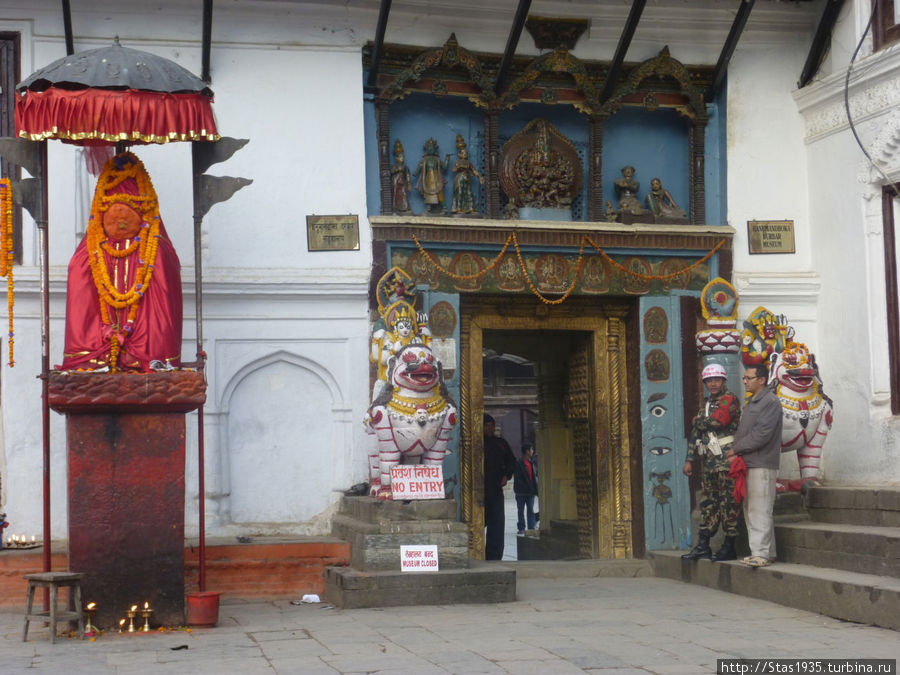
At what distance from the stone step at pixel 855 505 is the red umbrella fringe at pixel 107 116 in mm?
5772

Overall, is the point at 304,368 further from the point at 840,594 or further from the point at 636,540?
the point at 840,594

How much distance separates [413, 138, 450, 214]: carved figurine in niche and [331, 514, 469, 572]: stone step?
323 cm

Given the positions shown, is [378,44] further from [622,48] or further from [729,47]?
[729,47]

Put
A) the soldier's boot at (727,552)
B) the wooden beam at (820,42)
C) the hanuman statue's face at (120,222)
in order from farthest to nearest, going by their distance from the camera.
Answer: the wooden beam at (820,42), the soldier's boot at (727,552), the hanuman statue's face at (120,222)

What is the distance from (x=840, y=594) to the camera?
27.8 ft

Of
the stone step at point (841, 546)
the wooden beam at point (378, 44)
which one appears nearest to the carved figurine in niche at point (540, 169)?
the wooden beam at point (378, 44)

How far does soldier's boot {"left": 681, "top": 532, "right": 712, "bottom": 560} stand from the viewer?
10.2 m

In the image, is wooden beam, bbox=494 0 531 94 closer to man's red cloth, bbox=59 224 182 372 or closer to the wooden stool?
man's red cloth, bbox=59 224 182 372

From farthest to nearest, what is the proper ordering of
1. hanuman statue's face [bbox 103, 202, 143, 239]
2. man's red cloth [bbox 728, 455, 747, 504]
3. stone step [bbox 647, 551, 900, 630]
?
1. man's red cloth [bbox 728, 455, 747, 504]
2. hanuman statue's face [bbox 103, 202, 143, 239]
3. stone step [bbox 647, 551, 900, 630]

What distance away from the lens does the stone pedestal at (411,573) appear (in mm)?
9102

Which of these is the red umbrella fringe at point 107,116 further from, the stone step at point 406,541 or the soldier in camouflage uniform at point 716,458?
the soldier in camouflage uniform at point 716,458

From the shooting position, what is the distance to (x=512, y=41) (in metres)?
11.0

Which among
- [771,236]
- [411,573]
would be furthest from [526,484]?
[411,573]

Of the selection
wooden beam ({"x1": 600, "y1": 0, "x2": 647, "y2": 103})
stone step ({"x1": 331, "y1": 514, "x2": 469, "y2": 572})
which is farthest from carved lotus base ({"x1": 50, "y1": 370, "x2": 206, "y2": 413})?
wooden beam ({"x1": 600, "y1": 0, "x2": 647, "y2": 103})
